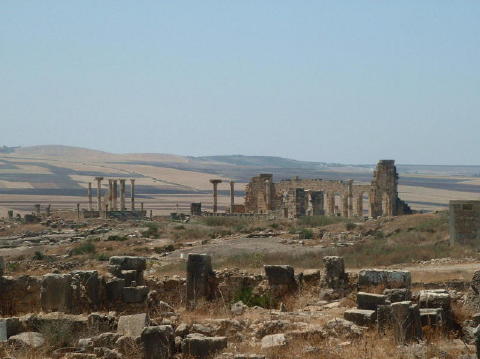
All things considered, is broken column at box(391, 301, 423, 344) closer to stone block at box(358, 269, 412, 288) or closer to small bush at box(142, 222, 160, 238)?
stone block at box(358, 269, 412, 288)

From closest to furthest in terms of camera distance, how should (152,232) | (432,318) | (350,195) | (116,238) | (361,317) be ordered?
(432,318) → (361,317) → (116,238) → (152,232) → (350,195)

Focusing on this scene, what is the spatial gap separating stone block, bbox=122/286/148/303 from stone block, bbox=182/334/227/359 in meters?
3.66

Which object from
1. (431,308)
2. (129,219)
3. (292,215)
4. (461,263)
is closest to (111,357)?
(431,308)

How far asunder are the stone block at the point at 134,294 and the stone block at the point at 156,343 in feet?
11.8

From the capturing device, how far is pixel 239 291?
16500 millimetres

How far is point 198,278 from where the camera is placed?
1620 centimetres

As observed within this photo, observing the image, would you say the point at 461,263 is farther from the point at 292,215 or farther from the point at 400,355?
the point at 292,215

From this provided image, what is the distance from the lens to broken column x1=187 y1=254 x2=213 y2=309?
52.7ft

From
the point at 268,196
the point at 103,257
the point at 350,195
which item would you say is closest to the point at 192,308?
the point at 103,257

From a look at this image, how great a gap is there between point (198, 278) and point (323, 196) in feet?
128

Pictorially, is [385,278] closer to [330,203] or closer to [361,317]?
[361,317]

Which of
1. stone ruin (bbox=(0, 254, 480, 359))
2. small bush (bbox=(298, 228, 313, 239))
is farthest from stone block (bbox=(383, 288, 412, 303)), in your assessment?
small bush (bbox=(298, 228, 313, 239))

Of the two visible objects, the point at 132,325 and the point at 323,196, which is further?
the point at 323,196

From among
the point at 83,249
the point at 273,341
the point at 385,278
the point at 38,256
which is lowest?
the point at 38,256
